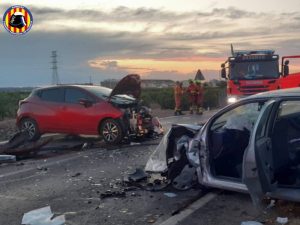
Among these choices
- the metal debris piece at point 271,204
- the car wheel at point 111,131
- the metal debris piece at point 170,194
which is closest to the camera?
Answer: the metal debris piece at point 271,204

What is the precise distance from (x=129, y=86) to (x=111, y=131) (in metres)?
1.20

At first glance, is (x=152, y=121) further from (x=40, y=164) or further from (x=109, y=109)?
(x=40, y=164)

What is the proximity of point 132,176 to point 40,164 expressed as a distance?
9.81 feet

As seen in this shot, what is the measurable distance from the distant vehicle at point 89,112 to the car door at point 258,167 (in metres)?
6.84

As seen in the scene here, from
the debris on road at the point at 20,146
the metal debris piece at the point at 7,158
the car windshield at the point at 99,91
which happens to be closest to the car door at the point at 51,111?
the car windshield at the point at 99,91

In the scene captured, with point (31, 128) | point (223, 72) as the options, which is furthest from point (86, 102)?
point (223, 72)

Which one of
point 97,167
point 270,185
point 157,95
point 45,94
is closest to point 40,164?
point 97,167

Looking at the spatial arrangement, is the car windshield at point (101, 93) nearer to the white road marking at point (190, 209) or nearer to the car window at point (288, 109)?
the white road marking at point (190, 209)

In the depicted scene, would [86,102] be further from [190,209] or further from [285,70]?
[285,70]

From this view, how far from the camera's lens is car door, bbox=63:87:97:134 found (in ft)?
40.3

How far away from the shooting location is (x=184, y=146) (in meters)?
6.88

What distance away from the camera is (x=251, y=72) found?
19719 millimetres

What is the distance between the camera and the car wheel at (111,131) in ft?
39.4

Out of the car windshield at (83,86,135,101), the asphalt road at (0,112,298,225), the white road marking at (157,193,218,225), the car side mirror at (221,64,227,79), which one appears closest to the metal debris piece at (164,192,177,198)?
the asphalt road at (0,112,298,225)
